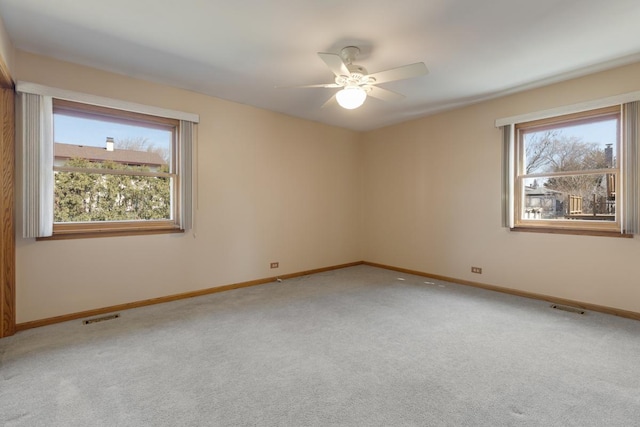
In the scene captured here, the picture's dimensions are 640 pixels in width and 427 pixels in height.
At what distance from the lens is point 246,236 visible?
4344mm

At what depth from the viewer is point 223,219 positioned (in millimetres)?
4113

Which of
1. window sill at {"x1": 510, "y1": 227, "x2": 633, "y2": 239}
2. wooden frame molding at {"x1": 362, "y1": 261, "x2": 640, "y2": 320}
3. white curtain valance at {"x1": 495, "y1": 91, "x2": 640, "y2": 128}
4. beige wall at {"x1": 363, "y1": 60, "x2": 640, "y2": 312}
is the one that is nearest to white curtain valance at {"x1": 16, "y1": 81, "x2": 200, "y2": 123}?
beige wall at {"x1": 363, "y1": 60, "x2": 640, "y2": 312}

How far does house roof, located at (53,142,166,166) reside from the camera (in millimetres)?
3066

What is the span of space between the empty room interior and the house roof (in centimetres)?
2

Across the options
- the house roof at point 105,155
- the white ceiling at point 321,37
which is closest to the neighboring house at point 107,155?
the house roof at point 105,155

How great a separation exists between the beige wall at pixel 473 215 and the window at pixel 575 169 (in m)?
0.14

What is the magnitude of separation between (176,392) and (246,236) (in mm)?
2613

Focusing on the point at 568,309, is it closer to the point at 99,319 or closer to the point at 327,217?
the point at 327,217

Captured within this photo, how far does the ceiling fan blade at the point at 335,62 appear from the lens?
2294 mm

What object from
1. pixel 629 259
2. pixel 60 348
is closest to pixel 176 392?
pixel 60 348

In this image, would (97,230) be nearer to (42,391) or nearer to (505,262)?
(42,391)

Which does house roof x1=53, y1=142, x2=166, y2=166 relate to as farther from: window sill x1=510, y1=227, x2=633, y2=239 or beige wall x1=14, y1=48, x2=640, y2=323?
window sill x1=510, y1=227, x2=633, y2=239


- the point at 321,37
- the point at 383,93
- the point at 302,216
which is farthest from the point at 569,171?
the point at 302,216

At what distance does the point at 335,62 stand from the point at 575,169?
315 cm
